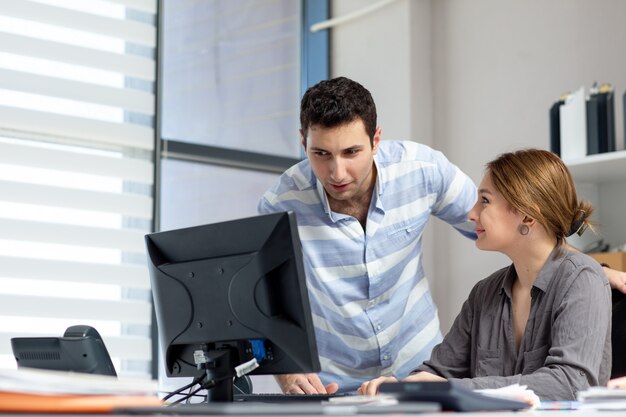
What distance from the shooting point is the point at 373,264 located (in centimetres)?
245

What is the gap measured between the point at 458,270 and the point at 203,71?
1.52 m

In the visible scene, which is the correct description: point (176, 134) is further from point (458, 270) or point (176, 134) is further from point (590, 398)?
point (590, 398)

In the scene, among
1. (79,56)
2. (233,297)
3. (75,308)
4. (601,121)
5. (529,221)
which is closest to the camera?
(233,297)

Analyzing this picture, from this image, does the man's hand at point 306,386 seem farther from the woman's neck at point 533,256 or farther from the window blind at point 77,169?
the window blind at point 77,169

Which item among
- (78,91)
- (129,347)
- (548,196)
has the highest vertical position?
(78,91)

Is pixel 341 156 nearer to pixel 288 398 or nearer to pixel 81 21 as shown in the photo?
pixel 288 398

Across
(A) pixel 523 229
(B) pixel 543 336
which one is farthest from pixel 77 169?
(B) pixel 543 336

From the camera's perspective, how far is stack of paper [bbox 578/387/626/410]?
4.55 ft

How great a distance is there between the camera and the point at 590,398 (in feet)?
4.61

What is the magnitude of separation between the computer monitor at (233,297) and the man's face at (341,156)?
2.06 feet

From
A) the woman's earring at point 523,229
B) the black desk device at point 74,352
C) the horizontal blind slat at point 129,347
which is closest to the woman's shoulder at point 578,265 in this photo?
the woman's earring at point 523,229

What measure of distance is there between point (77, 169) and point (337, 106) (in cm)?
173

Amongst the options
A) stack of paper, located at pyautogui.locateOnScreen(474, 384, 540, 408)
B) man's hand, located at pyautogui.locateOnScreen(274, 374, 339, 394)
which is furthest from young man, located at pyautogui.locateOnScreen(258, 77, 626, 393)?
stack of paper, located at pyautogui.locateOnScreen(474, 384, 540, 408)

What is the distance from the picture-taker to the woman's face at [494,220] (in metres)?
2.03
